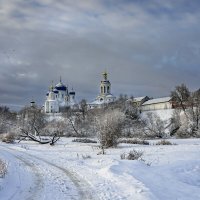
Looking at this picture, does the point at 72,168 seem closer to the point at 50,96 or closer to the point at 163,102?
the point at 163,102

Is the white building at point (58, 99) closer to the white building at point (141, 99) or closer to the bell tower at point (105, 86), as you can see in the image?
the bell tower at point (105, 86)

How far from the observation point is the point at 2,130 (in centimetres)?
7131

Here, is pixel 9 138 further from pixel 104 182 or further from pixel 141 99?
pixel 141 99

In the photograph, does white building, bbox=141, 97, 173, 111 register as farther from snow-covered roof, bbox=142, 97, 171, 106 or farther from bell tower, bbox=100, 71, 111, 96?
bell tower, bbox=100, 71, 111, 96

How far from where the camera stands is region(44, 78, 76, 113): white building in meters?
153

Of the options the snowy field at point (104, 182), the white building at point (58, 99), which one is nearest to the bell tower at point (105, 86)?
the white building at point (58, 99)

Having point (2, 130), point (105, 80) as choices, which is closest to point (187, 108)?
point (2, 130)

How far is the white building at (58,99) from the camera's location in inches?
6019

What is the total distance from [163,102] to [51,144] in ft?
293

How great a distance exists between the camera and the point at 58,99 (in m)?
156

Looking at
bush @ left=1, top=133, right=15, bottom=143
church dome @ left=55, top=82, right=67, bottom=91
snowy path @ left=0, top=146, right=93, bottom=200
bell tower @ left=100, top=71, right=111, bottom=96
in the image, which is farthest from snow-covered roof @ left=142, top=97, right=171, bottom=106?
snowy path @ left=0, top=146, right=93, bottom=200

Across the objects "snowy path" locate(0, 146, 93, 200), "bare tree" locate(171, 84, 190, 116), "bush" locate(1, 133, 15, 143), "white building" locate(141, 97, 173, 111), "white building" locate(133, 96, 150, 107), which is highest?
"white building" locate(133, 96, 150, 107)

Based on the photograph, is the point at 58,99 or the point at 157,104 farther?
the point at 58,99

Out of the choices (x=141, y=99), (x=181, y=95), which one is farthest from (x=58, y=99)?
(x=181, y=95)
